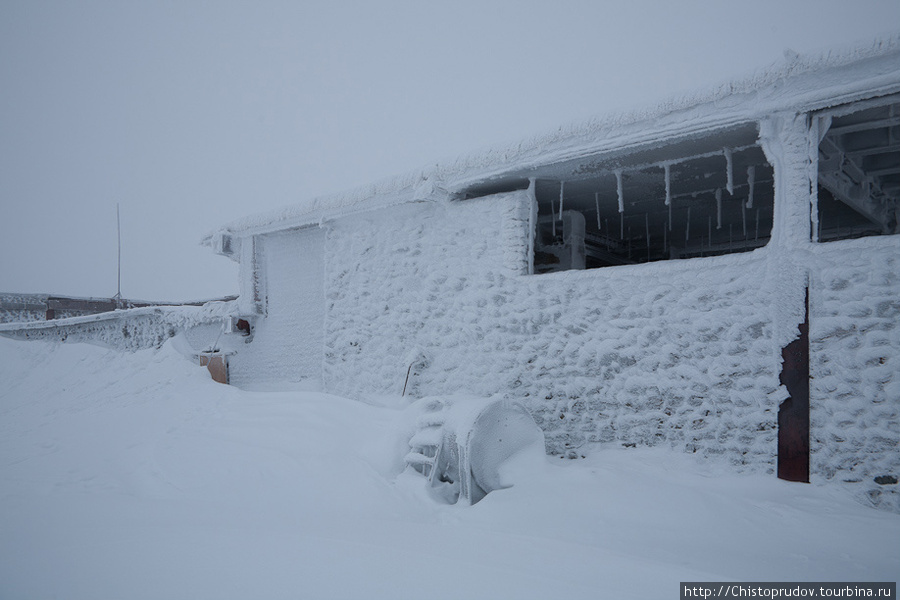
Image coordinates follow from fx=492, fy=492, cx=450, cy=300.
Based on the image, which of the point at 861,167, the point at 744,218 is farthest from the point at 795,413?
the point at 744,218

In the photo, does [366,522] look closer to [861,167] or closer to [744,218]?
[861,167]

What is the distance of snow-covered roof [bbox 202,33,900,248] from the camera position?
378 cm

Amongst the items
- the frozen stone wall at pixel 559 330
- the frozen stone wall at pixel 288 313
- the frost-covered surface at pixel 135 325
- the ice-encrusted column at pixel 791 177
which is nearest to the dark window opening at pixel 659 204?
the ice-encrusted column at pixel 791 177

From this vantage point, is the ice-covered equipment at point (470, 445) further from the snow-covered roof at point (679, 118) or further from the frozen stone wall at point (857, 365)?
the snow-covered roof at point (679, 118)

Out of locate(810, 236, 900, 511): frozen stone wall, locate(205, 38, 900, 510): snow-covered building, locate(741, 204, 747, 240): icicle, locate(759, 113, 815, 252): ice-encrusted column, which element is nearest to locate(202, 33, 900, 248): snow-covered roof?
locate(205, 38, 900, 510): snow-covered building

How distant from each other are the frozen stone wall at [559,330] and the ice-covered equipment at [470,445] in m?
0.84

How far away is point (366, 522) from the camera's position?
12.0 feet

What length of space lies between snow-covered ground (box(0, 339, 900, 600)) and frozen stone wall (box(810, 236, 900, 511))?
273 mm

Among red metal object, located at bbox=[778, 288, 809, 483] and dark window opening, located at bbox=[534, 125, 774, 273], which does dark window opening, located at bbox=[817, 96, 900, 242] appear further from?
red metal object, located at bbox=[778, 288, 809, 483]

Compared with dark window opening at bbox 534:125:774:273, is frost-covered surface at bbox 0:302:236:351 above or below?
below

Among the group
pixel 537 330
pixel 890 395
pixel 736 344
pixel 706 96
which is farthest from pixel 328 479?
pixel 706 96

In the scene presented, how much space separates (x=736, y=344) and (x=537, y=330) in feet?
6.38

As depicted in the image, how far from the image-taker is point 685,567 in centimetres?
282

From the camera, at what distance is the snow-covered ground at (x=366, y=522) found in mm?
2660
